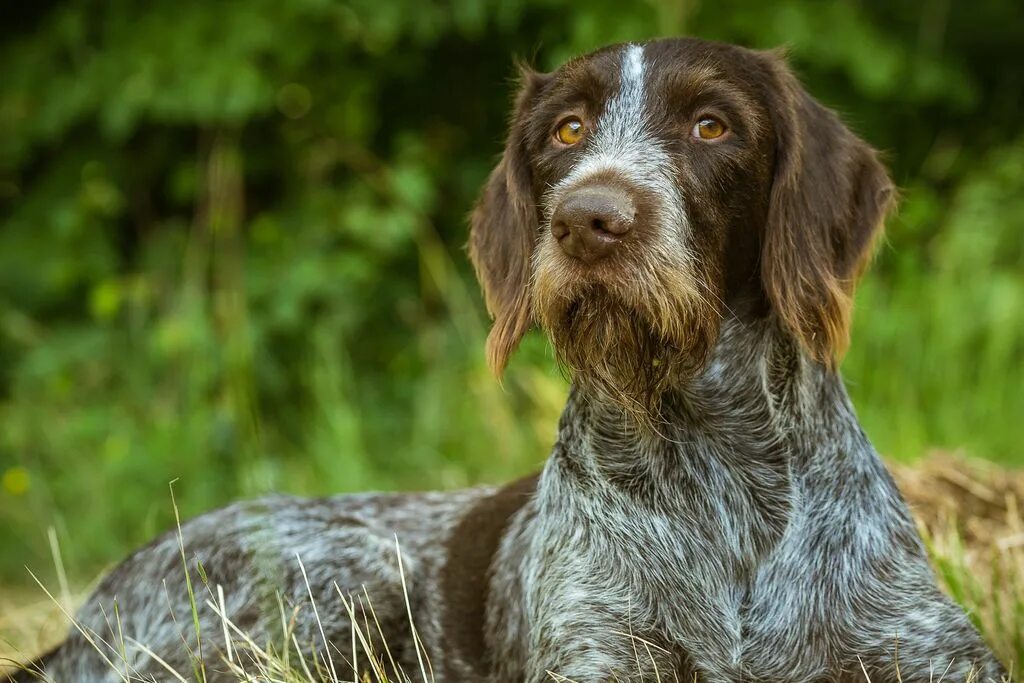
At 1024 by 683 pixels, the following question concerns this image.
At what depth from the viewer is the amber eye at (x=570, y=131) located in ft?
10.7

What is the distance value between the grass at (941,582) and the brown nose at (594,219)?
0.90m

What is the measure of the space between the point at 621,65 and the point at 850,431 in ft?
3.44

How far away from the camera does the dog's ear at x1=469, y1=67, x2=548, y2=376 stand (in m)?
3.34

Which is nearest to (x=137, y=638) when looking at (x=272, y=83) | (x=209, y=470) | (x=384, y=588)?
(x=384, y=588)

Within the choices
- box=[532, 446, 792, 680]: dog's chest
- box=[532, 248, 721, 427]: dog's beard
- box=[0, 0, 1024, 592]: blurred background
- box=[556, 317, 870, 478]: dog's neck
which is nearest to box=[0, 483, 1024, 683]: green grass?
box=[532, 446, 792, 680]: dog's chest

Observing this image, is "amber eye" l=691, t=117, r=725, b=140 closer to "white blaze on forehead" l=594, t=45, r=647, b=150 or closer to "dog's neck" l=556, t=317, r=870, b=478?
"white blaze on forehead" l=594, t=45, r=647, b=150

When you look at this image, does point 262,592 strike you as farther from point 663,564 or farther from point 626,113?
point 626,113

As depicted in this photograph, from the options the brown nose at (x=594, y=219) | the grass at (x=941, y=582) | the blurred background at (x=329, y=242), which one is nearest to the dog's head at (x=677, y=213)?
the brown nose at (x=594, y=219)

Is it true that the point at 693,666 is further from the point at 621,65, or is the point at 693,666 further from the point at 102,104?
the point at 102,104

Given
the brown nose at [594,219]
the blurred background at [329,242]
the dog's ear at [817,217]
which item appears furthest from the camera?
the blurred background at [329,242]

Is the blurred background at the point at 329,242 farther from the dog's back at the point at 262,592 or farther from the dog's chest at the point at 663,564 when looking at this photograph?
the dog's chest at the point at 663,564

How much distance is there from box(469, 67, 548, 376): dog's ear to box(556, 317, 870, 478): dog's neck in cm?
22

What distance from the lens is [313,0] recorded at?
6422mm

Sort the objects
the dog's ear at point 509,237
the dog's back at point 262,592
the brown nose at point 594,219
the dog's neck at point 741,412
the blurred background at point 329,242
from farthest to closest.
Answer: the blurred background at point 329,242 → the dog's back at point 262,592 → the dog's ear at point 509,237 → the dog's neck at point 741,412 → the brown nose at point 594,219
